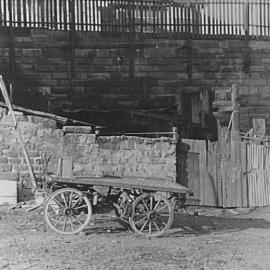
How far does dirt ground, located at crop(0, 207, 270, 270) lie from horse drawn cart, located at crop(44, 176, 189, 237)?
24cm

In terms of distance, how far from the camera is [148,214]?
33.2 ft

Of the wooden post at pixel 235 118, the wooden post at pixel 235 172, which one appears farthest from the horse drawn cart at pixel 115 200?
the wooden post at pixel 235 118

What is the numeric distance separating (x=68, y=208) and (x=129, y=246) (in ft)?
4.43

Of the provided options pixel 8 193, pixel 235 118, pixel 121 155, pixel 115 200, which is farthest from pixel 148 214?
pixel 235 118

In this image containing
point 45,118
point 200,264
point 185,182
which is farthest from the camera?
point 185,182

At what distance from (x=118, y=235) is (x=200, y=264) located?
97.1 inches

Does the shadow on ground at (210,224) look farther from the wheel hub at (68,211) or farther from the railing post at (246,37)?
the railing post at (246,37)

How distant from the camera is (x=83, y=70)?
58.8 ft

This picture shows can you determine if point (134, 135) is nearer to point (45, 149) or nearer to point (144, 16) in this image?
point (45, 149)

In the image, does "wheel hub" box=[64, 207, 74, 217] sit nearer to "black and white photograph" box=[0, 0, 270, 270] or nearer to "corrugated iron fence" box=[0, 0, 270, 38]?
"black and white photograph" box=[0, 0, 270, 270]

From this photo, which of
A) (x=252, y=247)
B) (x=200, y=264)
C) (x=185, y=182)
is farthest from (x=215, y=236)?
(x=185, y=182)

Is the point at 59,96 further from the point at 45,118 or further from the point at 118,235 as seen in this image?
the point at 118,235

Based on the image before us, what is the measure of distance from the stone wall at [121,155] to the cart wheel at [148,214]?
2933mm

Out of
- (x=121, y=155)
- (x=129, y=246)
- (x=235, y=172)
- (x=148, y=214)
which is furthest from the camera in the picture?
(x=235, y=172)
